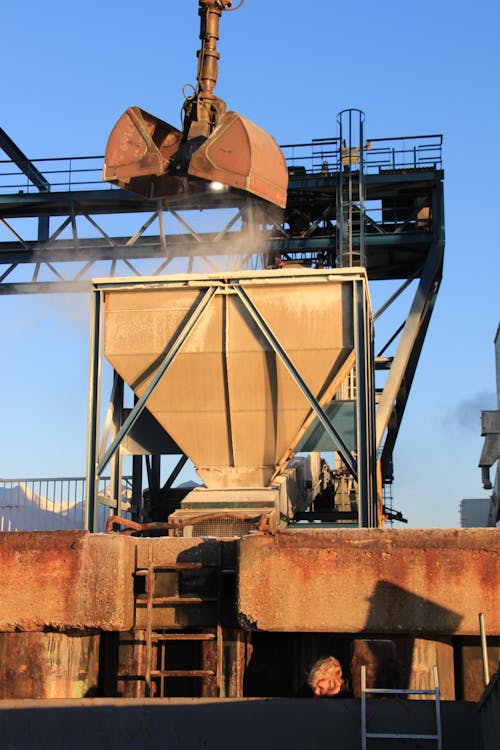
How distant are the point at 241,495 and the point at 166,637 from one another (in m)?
4.87

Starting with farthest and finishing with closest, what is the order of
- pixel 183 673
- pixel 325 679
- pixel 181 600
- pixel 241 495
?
pixel 241 495 < pixel 181 600 < pixel 183 673 < pixel 325 679

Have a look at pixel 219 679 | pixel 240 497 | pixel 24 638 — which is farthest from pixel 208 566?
pixel 240 497

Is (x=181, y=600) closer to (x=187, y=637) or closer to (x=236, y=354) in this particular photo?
(x=187, y=637)

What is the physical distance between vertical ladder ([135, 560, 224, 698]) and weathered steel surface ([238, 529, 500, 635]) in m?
0.75

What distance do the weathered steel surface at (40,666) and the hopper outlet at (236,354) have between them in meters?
5.79

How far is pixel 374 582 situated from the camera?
10188 mm

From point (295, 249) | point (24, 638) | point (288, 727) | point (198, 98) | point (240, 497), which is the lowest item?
point (288, 727)

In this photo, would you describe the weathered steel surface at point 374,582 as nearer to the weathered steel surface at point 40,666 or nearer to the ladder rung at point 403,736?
the ladder rung at point 403,736

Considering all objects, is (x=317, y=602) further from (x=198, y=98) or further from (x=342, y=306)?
(x=198, y=98)

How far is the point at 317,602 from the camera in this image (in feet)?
33.5

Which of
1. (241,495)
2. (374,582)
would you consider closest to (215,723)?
(374,582)

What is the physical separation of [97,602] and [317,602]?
7.65 feet

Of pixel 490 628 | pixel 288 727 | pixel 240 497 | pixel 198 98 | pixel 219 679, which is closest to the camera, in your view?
pixel 288 727

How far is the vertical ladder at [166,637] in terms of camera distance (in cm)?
1071
